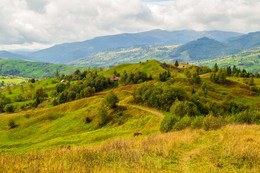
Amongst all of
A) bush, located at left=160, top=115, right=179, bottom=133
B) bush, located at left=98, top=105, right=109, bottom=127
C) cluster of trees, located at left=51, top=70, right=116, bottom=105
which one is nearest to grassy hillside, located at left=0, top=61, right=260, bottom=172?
bush, located at left=160, top=115, right=179, bottom=133

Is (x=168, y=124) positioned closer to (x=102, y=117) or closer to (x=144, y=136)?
(x=144, y=136)

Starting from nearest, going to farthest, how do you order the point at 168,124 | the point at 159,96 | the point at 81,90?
the point at 168,124
the point at 159,96
the point at 81,90

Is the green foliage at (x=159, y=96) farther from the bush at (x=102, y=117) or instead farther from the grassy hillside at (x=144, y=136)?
the bush at (x=102, y=117)

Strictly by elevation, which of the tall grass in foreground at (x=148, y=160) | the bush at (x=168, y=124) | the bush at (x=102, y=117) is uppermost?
the tall grass in foreground at (x=148, y=160)

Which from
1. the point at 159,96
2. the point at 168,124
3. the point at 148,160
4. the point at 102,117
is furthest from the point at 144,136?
the point at 102,117

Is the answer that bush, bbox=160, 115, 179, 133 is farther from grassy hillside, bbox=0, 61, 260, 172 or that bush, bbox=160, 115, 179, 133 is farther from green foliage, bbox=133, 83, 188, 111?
green foliage, bbox=133, 83, 188, 111

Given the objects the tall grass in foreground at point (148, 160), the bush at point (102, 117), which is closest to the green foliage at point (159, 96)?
the bush at point (102, 117)

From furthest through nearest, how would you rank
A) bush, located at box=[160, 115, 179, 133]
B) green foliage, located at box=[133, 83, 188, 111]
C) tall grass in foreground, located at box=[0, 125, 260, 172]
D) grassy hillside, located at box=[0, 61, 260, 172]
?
1. green foliage, located at box=[133, 83, 188, 111]
2. bush, located at box=[160, 115, 179, 133]
3. grassy hillside, located at box=[0, 61, 260, 172]
4. tall grass in foreground, located at box=[0, 125, 260, 172]

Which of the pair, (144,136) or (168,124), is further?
(168,124)

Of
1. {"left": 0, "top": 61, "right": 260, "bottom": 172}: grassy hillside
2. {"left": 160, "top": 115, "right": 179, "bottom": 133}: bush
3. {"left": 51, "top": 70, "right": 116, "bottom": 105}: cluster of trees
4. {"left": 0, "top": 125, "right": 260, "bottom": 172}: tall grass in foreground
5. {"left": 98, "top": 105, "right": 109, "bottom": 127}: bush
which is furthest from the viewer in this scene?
{"left": 51, "top": 70, "right": 116, "bottom": 105}: cluster of trees

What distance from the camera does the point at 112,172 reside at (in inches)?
400

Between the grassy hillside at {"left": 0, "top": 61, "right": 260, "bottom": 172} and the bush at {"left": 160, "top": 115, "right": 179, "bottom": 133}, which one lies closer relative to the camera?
the grassy hillside at {"left": 0, "top": 61, "right": 260, "bottom": 172}

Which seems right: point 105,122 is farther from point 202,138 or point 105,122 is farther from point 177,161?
point 177,161

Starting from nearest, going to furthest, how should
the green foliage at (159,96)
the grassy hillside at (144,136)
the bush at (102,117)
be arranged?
1. the grassy hillside at (144,136)
2. the green foliage at (159,96)
3. the bush at (102,117)
